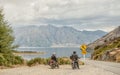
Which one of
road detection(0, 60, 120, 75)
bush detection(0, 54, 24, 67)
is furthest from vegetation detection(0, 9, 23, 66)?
road detection(0, 60, 120, 75)

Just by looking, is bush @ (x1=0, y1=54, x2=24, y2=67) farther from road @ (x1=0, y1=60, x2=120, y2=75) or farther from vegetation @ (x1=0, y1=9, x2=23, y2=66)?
road @ (x1=0, y1=60, x2=120, y2=75)

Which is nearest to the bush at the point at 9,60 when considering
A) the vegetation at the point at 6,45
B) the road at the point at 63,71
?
the vegetation at the point at 6,45

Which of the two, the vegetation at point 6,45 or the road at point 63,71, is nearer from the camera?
the road at point 63,71

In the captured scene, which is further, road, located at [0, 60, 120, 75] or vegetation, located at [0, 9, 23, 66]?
vegetation, located at [0, 9, 23, 66]

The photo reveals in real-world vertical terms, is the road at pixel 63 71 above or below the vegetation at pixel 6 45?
below

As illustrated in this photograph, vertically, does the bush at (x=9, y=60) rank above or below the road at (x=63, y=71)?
above

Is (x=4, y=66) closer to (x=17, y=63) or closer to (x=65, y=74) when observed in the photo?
(x=17, y=63)

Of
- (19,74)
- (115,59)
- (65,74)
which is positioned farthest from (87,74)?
(115,59)

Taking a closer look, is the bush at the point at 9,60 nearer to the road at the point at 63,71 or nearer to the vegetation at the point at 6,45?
the vegetation at the point at 6,45

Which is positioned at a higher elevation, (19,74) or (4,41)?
(4,41)

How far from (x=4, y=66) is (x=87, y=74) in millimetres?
15882

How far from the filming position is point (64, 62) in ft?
148

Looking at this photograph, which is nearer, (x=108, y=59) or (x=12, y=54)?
(x=12, y=54)

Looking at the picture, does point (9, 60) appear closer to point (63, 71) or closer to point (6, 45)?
point (6, 45)
